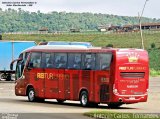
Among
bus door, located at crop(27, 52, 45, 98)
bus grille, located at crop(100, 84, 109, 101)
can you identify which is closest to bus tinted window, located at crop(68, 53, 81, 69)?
bus grille, located at crop(100, 84, 109, 101)

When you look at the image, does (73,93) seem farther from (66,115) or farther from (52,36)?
(52,36)

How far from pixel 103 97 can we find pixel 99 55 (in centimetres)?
187

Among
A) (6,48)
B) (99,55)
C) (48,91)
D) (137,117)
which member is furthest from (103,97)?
Result: (6,48)

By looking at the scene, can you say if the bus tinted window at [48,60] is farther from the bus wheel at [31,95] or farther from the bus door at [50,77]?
the bus wheel at [31,95]

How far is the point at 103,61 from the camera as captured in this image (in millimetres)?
33375

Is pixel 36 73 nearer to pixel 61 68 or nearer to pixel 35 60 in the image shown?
pixel 35 60

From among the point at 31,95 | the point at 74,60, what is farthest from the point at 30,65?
the point at 74,60

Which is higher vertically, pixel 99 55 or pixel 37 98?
pixel 99 55

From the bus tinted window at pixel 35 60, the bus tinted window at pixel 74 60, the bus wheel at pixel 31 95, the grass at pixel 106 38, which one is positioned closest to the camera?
the bus tinted window at pixel 74 60

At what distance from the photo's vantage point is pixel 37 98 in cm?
3841

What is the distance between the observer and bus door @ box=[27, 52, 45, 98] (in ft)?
124

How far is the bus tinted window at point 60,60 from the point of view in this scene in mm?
35875

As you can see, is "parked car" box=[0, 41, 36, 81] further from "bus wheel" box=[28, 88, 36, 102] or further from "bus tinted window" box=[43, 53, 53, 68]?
"bus tinted window" box=[43, 53, 53, 68]

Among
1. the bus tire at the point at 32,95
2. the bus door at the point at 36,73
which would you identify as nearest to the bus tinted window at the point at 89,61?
the bus door at the point at 36,73
